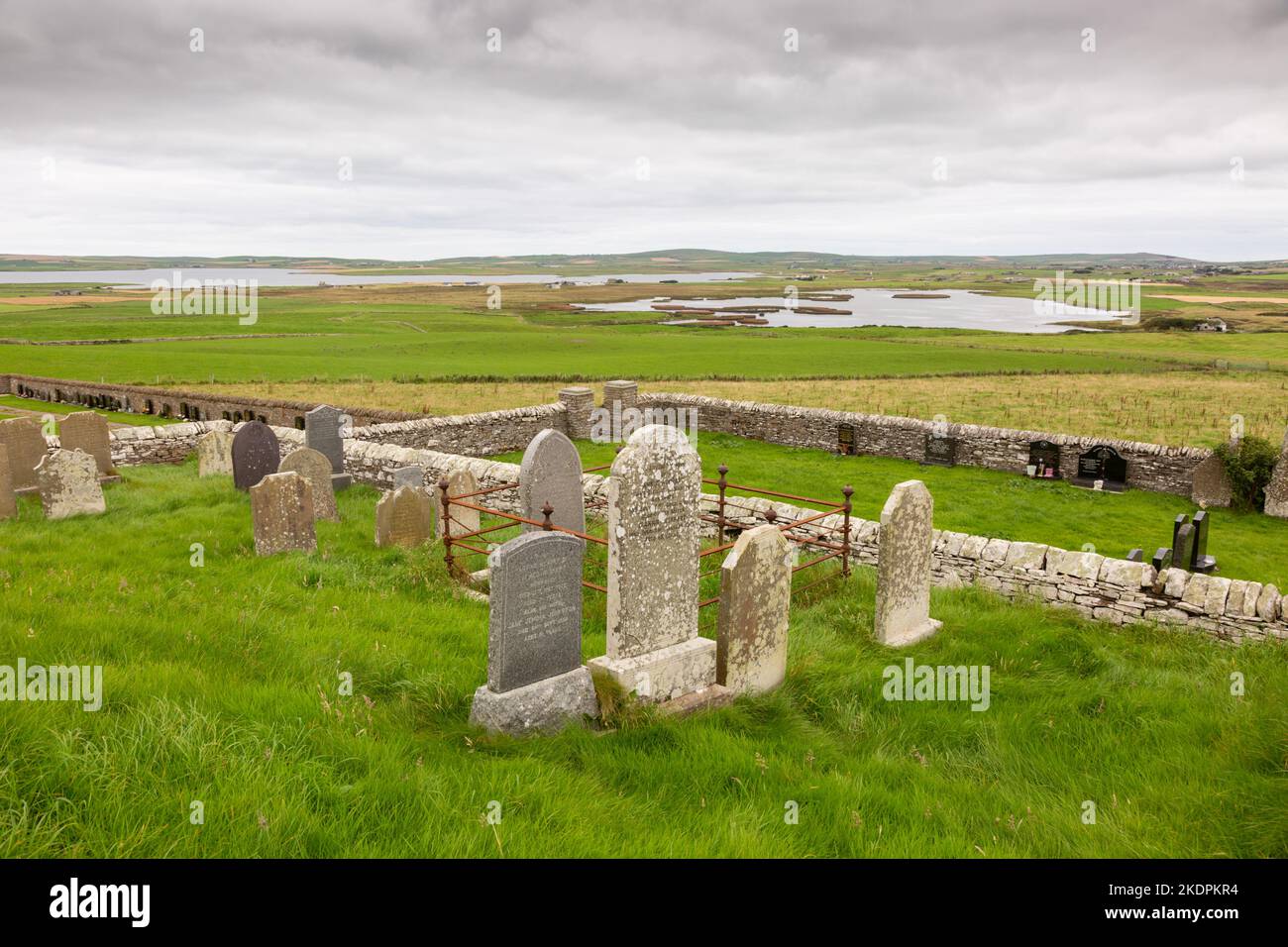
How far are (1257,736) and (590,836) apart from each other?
16.0 ft

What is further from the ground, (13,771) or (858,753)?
(13,771)

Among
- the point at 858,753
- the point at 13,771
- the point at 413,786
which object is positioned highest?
the point at 13,771

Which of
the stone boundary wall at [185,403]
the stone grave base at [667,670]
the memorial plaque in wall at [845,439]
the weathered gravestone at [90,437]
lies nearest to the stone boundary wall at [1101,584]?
the stone grave base at [667,670]

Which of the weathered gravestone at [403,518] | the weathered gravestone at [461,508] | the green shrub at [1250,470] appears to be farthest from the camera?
the green shrub at [1250,470]

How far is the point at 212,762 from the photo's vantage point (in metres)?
4.22

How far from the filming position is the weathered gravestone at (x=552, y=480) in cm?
1006

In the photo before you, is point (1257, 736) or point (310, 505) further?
point (310, 505)

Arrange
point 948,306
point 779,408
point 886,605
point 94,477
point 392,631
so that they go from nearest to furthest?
point 392,631 → point 886,605 → point 94,477 → point 779,408 → point 948,306

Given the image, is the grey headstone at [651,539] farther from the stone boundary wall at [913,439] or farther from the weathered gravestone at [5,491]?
the stone boundary wall at [913,439]

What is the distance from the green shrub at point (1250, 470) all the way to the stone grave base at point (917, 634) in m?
10.6

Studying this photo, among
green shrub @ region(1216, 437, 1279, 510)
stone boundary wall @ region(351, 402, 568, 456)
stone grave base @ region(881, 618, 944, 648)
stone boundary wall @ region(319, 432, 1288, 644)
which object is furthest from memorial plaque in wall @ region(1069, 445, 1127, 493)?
stone boundary wall @ region(351, 402, 568, 456)

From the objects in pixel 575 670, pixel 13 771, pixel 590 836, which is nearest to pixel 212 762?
pixel 13 771

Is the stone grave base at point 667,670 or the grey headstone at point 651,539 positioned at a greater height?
the grey headstone at point 651,539

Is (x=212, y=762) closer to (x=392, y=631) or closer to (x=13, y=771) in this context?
(x=13, y=771)
